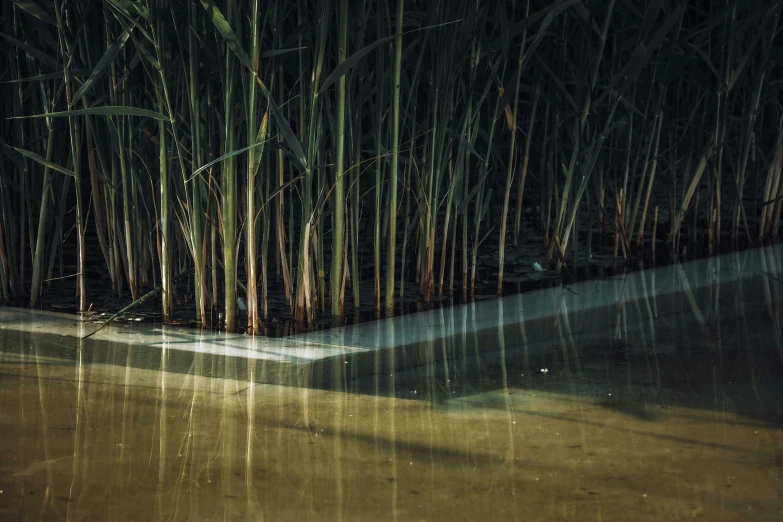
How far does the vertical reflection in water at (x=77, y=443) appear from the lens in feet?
4.82

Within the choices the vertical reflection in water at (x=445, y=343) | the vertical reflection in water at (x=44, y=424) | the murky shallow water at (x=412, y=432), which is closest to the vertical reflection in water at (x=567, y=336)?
the murky shallow water at (x=412, y=432)

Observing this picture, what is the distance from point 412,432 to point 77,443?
1.73 ft

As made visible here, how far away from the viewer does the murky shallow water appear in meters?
1.48

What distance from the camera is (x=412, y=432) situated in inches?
69.9

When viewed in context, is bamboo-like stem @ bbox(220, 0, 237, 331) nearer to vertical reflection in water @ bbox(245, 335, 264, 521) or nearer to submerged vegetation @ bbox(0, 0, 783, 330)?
submerged vegetation @ bbox(0, 0, 783, 330)

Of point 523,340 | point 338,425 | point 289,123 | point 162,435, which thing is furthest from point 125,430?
point 289,123

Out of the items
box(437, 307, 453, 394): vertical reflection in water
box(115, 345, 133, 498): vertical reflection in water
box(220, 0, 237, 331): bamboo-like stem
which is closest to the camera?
box(115, 345, 133, 498): vertical reflection in water

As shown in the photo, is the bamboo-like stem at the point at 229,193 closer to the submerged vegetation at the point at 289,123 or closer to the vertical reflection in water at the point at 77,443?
the submerged vegetation at the point at 289,123

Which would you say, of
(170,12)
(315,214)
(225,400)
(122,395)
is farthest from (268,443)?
(170,12)

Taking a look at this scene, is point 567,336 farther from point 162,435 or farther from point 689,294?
point 162,435

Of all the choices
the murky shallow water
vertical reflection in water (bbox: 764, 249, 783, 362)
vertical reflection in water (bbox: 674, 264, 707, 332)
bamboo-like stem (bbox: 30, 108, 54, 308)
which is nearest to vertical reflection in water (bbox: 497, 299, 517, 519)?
the murky shallow water

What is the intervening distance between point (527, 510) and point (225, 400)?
692mm

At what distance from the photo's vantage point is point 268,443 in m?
1.71

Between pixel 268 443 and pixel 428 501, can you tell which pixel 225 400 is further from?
pixel 428 501
